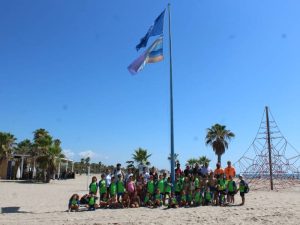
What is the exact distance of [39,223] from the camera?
9.99 metres

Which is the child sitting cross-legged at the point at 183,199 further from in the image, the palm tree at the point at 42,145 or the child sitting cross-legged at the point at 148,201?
the palm tree at the point at 42,145

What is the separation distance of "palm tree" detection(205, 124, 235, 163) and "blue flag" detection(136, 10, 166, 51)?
30141 mm

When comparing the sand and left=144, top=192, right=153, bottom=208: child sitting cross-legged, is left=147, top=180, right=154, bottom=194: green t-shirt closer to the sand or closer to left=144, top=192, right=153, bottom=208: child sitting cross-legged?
left=144, top=192, right=153, bottom=208: child sitting cross-legged

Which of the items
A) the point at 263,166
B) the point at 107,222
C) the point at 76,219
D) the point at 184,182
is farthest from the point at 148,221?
the point at 263,166

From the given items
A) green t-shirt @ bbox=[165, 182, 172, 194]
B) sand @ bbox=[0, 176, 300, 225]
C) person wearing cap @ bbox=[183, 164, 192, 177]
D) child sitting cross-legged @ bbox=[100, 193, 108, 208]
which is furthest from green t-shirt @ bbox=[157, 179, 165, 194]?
child sitting cross-legged @ bbox=[100, 193, 108, 208]

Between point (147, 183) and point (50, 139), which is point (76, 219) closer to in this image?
point (147, 183)

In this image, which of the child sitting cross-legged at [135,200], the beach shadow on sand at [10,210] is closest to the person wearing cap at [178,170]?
the child sitting cross-legged at [135,200]

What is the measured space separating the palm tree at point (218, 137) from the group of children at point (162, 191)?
99.3 feet

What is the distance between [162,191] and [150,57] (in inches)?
245

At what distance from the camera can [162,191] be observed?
13.9 metres

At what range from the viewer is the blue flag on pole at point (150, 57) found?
15797 mm

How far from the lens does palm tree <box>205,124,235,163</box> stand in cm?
4422

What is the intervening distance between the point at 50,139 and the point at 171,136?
83.7ft

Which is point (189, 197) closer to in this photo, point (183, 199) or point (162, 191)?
point (183, 199)
